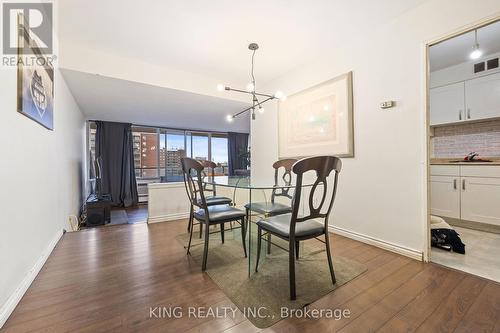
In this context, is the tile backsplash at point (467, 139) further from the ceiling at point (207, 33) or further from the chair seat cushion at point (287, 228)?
the chair seat cushion at point (287, 228)

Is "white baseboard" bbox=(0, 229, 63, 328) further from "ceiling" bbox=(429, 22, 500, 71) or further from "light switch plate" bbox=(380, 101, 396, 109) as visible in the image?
"ceiling" bbox=(429, 22, 500, 71)

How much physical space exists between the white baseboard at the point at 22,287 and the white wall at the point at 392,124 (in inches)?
118

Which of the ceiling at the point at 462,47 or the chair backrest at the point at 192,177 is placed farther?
the ceiling at the point at 462,47

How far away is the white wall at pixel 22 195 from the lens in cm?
129

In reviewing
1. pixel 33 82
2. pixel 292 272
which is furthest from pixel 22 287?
pixel 292 272

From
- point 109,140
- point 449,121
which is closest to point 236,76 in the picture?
point 449,121

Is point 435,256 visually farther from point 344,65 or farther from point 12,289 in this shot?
point 12,289

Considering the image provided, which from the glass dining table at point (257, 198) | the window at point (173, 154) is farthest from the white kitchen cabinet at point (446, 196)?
the window at point (173, 154)

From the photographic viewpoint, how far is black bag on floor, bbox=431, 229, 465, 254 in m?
2.17

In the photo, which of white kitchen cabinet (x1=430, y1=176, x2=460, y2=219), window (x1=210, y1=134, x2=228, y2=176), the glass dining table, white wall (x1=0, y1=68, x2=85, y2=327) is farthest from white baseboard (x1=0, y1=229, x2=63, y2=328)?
window (x1=210, y1=134, x2=228, y2=176)

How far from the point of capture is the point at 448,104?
10.6 feet

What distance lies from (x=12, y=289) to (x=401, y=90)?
3.51m

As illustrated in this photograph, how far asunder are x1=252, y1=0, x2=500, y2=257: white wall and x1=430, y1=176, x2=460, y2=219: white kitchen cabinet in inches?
65.9

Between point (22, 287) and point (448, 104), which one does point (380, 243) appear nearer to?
point (448, 104)
